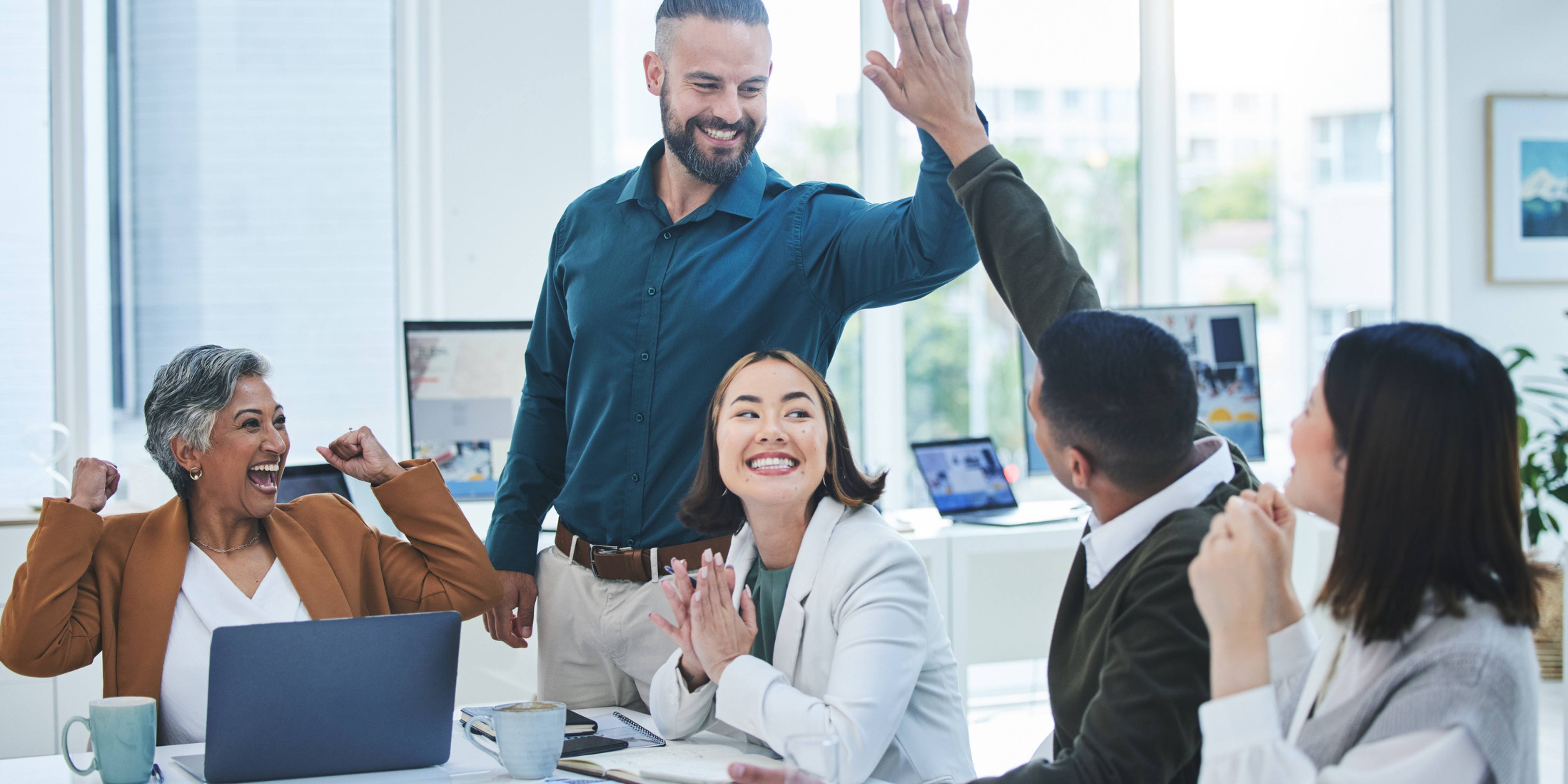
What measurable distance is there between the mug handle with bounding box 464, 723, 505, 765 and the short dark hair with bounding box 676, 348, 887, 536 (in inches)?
18.1

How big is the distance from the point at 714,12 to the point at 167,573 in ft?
4.15

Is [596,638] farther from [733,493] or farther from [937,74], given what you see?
[937,74]

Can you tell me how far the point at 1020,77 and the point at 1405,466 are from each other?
156 inches

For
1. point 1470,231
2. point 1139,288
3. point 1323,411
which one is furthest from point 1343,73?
point 1323,411

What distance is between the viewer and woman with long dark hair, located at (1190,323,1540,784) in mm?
1049

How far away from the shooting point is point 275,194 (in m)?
4.12

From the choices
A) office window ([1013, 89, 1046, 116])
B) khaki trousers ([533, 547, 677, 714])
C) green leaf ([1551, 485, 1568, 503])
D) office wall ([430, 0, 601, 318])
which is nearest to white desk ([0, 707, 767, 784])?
khaki trousers ([533, 547, 677, 714])

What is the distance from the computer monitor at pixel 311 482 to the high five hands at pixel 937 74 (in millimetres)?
1711

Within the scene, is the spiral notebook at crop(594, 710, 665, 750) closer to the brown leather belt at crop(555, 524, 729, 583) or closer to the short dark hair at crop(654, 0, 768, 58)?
the brown leather belt at crop(555, 524, 729, 583)

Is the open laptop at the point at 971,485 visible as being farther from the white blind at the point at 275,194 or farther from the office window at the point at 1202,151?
the white blind at the point at 275,194

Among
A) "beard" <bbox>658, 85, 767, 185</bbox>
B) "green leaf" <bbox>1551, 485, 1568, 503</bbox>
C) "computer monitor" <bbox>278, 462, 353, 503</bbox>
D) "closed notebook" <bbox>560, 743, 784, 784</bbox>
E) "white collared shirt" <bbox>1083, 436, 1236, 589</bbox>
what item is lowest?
"closed notebook" <bbox>560, 743, 784, 784</bbox>

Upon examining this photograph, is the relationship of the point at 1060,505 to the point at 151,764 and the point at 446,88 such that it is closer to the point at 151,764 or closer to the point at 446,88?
the point at 446,88

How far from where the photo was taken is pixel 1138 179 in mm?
4988

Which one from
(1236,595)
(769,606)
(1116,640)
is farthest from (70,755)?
(1236,595)
